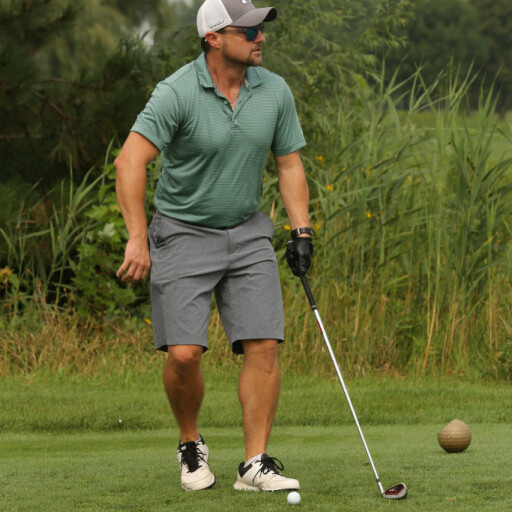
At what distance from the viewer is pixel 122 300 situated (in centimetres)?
954

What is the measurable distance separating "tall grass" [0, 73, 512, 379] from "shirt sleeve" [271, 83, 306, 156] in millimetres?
3777

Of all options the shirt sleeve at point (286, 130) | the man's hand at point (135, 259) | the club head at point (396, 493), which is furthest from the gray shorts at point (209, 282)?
the club head at point (396, 493)

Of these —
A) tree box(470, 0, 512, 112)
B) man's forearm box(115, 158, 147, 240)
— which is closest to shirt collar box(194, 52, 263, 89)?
man's forearm box(115, 158, 147, 240)

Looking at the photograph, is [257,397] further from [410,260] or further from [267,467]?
[410,260]

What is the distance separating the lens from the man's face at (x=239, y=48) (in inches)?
182

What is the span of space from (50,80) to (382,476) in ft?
23.0

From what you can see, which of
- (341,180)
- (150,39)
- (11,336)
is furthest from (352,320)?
(150,39)

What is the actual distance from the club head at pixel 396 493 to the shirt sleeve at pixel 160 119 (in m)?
1.64

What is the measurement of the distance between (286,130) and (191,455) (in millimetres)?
1447

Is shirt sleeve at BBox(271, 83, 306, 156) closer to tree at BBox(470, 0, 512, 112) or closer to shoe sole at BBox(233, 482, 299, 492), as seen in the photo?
shoe sole at BBox(233, 482, 299, 492)

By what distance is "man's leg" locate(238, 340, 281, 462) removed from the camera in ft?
15.2

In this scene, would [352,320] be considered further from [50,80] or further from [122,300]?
[50,80]

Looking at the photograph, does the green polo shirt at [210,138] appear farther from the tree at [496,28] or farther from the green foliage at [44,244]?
the tree at [496,28]

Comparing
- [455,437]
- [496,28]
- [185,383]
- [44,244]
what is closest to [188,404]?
[185,383]
